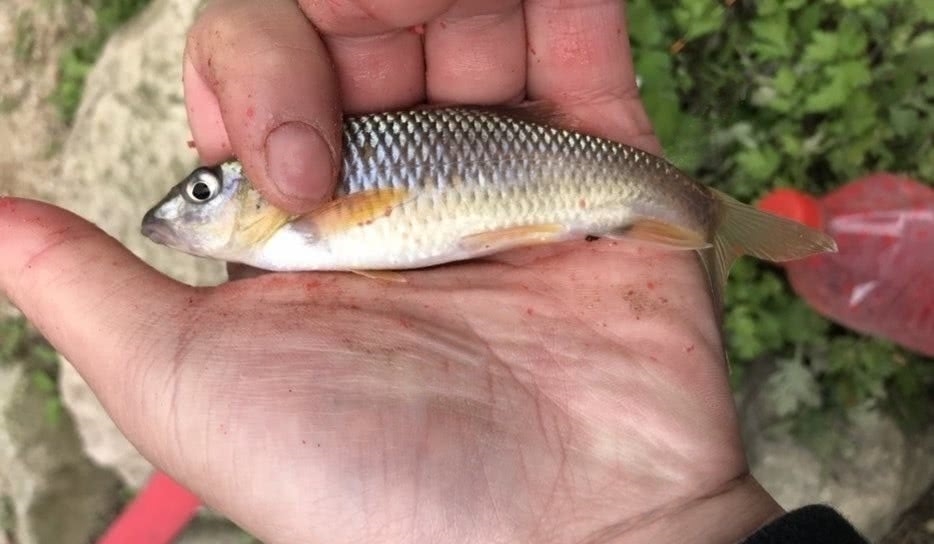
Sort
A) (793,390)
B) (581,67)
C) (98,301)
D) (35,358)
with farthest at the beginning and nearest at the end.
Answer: (35,358) → (793,390) → (581,67) → (98,301)

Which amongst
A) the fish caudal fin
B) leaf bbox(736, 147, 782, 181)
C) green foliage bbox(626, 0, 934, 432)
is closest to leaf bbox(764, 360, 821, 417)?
green foliage bbox(626, 0, 934, 432)

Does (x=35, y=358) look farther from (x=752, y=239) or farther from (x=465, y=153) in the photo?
(x=752, y=239)

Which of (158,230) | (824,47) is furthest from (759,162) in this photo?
(158,230)

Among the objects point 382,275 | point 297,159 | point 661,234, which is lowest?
point 661,234

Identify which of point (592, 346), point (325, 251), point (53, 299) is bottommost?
point (592, 346)

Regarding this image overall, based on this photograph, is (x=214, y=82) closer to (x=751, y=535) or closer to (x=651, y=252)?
(x=651, y=252)

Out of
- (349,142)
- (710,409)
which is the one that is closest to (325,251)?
(349,142)

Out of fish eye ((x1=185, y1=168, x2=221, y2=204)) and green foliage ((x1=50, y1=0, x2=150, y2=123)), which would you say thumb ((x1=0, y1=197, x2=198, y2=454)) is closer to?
fish eye ((x1=185, y1=168, x2=221, y2=204))
